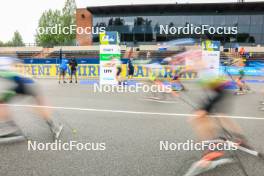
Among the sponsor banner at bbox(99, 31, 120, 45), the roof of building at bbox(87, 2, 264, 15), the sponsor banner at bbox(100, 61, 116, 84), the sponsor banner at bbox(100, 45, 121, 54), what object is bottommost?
the sponsor banner at bbox(100, 61, 116, 84)

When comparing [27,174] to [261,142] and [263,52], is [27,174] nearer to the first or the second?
[261,142]

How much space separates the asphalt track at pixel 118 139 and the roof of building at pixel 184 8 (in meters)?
36.7

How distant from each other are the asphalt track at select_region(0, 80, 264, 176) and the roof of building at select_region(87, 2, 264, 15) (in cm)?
3669

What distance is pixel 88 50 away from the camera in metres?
41.4

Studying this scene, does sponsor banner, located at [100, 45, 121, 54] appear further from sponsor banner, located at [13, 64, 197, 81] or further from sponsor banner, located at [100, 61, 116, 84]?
sponsor banner, located at [13, 64, 197, 81]

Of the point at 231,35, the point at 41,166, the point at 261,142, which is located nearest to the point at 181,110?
the point at 261,142
